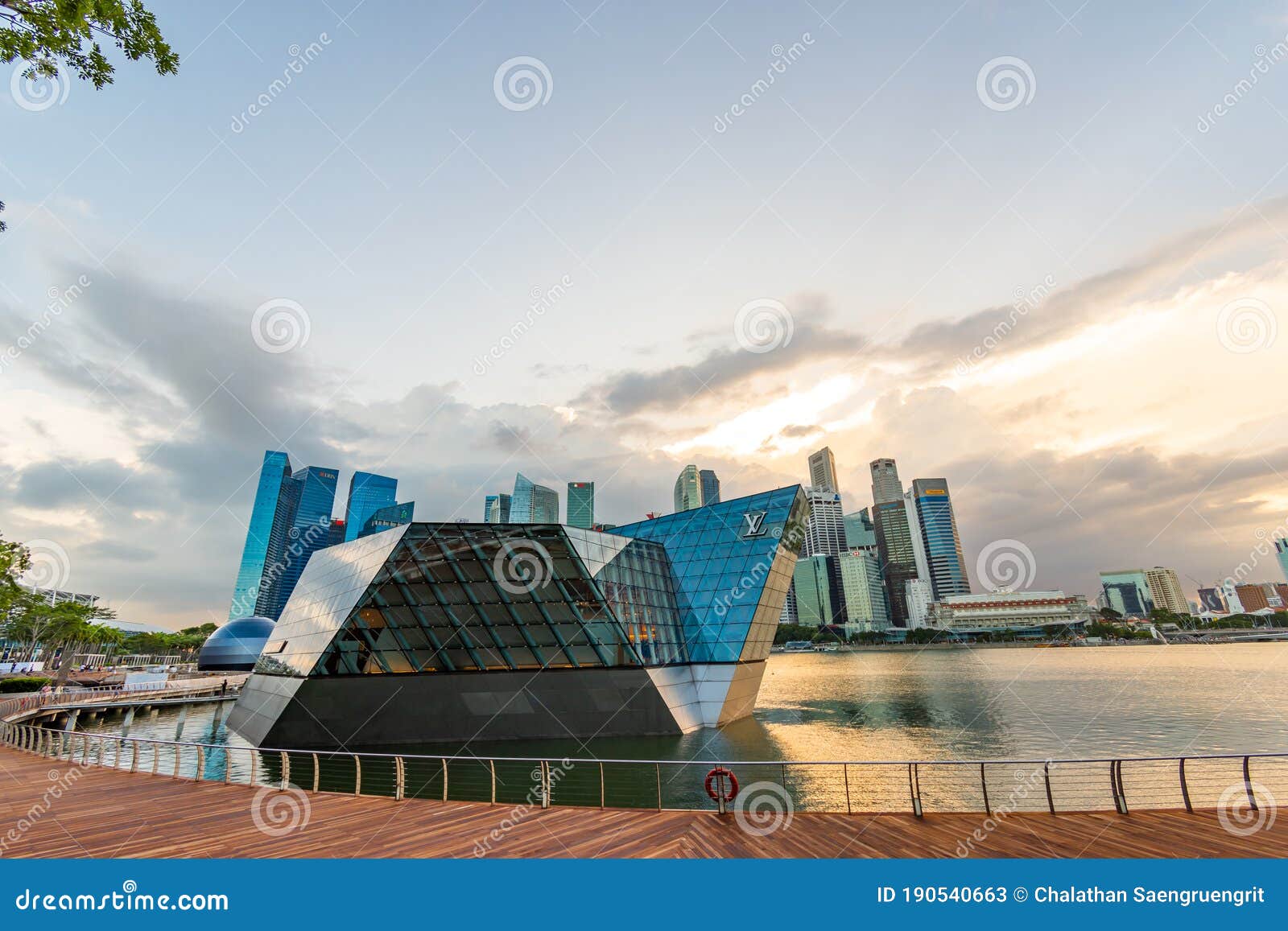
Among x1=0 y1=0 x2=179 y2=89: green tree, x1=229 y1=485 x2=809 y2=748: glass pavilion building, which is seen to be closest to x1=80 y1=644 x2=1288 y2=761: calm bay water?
x1=229 y1=485 x2=809 y2=748: glass pavilion building

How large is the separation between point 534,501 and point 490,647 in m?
161

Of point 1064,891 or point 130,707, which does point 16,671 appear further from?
point 1064,891

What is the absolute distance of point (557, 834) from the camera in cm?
812

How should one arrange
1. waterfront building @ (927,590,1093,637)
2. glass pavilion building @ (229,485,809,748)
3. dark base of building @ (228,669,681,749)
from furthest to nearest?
waterfront building @ (927,590,1093,637) < glass pavilion building @ (229,485,809,748) < dark base of building @ (228,669,681,749)

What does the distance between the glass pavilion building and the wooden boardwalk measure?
55.1 feet

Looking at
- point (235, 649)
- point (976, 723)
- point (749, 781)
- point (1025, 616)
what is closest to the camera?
point (749, 781)

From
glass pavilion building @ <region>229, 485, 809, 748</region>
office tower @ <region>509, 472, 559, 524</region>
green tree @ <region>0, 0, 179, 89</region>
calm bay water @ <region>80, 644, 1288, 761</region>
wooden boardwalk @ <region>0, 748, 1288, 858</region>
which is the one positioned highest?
office tower @ <region>509, 472, 559, 524</region>

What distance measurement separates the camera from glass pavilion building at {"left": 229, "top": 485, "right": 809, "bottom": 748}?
86.1 feet

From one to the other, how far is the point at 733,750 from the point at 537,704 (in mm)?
9753

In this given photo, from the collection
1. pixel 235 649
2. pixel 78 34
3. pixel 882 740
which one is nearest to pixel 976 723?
pixel 882 740

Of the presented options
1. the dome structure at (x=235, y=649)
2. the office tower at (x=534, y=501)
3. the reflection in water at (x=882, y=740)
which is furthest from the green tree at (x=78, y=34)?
the office tower at (x=534, y=501)

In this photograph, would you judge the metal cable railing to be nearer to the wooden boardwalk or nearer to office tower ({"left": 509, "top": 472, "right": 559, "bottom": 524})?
the wooden boardwalk

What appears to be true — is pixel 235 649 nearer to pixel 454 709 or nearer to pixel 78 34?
pixel 454 709

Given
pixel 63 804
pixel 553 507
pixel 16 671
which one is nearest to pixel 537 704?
pixel 63 804
